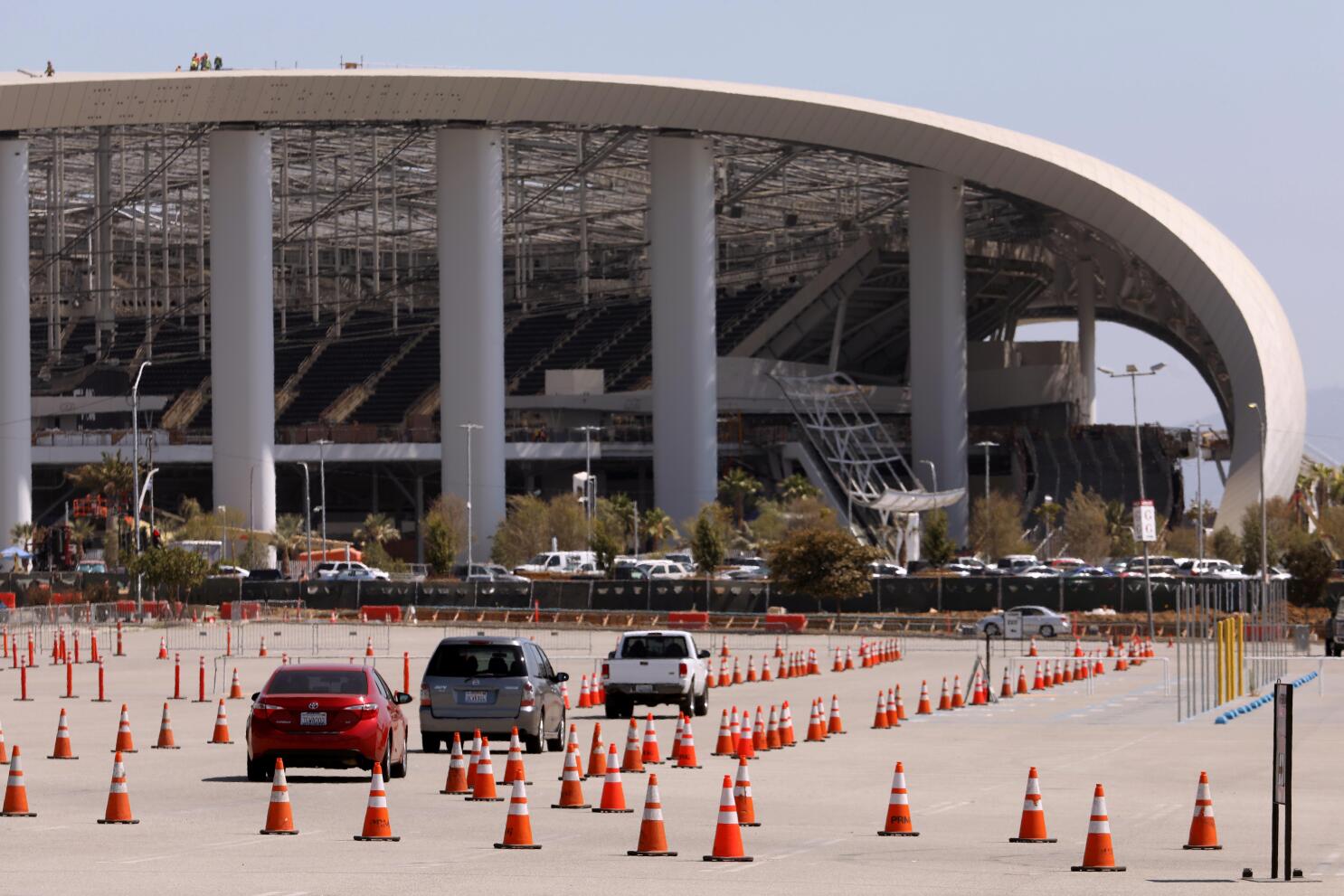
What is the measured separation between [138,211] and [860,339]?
45.1m

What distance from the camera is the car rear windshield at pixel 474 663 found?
28375mm

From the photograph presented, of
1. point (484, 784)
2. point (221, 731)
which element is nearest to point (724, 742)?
point (221, 731)

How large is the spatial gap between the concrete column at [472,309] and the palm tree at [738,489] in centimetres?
1800

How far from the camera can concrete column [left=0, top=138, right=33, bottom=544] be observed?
10312 cm

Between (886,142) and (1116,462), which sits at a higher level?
(886,142)

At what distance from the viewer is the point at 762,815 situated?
70.5 feet

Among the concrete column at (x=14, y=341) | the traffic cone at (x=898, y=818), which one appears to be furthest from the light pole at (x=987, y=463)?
the traffic cone at (x=898, y=818)

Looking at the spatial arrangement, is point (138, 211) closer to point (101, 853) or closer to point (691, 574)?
point (691, 574)

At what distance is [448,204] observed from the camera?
10588 cm

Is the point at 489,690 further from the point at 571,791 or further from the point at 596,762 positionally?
the point at 571,791

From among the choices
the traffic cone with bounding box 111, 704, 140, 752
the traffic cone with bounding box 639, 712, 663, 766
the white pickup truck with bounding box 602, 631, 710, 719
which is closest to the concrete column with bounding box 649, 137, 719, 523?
the white pickup truck with bounding box 602, 631, 710, 719

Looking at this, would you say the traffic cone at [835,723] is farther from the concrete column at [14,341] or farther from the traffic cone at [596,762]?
the concrete column at [14,341]

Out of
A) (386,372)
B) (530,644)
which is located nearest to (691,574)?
(386,372)

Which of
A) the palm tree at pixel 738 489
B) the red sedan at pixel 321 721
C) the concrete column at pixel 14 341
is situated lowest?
the red sedan at pixel 321 721
